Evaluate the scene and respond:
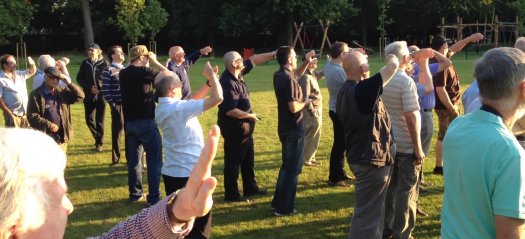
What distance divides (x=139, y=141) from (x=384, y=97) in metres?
3.32

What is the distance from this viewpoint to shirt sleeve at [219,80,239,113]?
6699 mm

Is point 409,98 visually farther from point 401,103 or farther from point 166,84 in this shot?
point 166,84

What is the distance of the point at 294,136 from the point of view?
6.45 metres

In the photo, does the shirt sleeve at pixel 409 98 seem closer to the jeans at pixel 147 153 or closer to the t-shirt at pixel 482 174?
the t-shirt at pixel 482 174

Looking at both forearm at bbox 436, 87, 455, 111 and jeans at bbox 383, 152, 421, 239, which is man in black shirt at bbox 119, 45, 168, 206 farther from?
forearm at bbox 436, 87, 455, 111

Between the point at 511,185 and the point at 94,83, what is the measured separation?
354 inches

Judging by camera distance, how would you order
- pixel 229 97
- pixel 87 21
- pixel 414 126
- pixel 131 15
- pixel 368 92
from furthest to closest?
pixel 87 21 < pixel 131 15 < pixel 229 97 < pixel 414 126 < pixel 368 92

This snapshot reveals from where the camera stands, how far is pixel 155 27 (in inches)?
1702

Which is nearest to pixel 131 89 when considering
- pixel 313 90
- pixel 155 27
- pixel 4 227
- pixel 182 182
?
pixel 182 182

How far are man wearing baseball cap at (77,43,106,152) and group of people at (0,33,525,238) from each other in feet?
0.08

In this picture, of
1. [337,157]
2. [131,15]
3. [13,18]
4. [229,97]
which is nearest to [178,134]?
[229,97]

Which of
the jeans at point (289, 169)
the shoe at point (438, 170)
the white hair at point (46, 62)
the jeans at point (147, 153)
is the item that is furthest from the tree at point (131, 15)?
the jeans at point (289, 169)

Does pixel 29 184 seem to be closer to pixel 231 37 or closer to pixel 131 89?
pixel 131 89

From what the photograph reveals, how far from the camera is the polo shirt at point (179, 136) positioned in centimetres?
523
